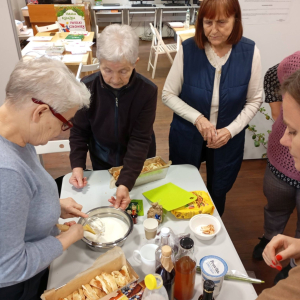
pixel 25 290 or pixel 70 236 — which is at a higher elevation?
pixel 70 236

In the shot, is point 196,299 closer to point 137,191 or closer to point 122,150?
point 137,191

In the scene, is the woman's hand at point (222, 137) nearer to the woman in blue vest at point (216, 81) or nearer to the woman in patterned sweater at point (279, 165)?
the woman in blue vest at point (216, 81)

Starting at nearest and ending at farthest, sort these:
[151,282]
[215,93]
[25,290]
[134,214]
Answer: [151,282]
[25,290]
[134,214]
[215,93]

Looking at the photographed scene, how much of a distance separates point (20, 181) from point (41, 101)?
24 cm

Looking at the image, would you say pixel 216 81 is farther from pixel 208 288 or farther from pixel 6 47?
pixel 6 47

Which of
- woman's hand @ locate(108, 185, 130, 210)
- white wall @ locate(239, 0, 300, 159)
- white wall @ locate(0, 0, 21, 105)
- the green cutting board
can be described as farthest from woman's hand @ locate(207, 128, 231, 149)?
white wall @ locate(0, 0, 21, 105)

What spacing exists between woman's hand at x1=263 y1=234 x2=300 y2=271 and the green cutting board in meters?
0.40

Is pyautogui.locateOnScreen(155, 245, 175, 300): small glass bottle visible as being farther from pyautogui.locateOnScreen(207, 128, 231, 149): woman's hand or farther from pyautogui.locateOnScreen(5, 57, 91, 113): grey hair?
pyautogui.locateOnScreen(207, 128, 231, 149): woman's hand

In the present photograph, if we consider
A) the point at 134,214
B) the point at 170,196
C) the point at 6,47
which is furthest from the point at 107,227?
the point at 6,47

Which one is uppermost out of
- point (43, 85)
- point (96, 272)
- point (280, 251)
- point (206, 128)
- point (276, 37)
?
point (43, 85)

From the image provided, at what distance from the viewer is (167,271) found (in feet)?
2.95

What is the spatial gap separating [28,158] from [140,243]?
0.59 meters

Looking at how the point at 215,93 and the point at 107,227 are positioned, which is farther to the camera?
the point at 215,93

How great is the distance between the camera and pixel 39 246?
0.92 metres
